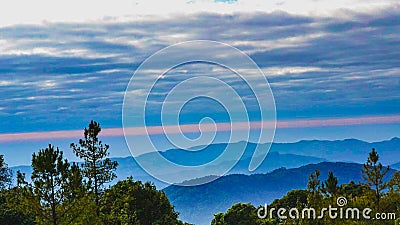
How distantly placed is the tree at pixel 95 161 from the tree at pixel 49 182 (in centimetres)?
766

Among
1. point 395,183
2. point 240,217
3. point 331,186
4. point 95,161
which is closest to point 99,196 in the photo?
point 95,161

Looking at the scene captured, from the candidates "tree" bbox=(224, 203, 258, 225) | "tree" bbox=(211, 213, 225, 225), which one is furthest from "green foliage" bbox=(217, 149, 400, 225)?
"tree" bbox=(211, 213, 225, 225)

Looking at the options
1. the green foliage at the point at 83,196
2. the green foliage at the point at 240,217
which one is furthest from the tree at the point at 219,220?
the green foliage at the point at 83,196

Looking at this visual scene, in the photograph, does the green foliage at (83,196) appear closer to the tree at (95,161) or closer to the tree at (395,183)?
the tree at (95,161)

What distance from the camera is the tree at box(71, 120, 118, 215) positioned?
43.1m

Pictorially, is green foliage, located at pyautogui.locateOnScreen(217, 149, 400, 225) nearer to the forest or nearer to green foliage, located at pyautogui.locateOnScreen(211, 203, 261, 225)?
the forest

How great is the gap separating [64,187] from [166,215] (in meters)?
18.2

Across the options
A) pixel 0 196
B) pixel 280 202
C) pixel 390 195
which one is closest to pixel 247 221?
pixel 280 202

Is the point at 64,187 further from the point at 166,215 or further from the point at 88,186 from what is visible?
the point at 166,215

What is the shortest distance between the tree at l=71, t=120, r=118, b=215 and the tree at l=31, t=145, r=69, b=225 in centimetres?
766

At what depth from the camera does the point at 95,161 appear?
43.7 m

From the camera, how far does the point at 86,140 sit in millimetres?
43281

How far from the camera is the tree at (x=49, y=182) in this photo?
113 ft

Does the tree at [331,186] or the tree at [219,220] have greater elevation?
the tree at [219,220]
